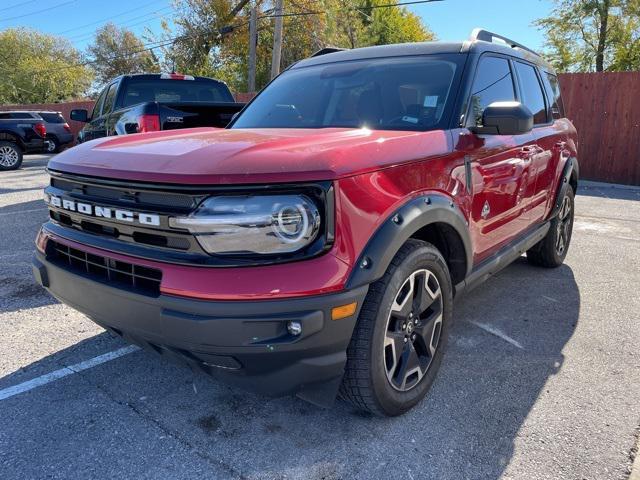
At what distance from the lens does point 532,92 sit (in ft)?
13.1

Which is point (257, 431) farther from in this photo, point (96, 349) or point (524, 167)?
point (524, 167)

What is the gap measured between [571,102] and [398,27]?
25556 mm

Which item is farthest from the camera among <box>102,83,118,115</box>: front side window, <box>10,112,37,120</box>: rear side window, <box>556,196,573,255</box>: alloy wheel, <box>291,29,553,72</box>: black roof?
<box>10,112,37,120</box>: rear side window

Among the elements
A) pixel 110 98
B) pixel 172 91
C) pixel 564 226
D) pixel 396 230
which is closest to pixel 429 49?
pixel 396 230

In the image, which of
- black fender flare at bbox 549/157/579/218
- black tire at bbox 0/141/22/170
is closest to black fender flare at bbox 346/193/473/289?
black fender flare at bbox 549/157/579/218

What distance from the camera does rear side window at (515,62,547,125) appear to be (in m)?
3.78

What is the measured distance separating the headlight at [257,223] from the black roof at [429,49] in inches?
70.2

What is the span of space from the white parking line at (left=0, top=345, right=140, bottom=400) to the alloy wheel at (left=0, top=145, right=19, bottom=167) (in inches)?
513

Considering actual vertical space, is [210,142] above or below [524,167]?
above

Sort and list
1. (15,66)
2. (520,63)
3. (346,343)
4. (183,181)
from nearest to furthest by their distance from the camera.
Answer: (183,181)
(346,343)
(520,63)
(15,66)

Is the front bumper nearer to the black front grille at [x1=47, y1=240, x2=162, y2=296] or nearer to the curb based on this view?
the black front grille at [x1=47, y1=240, x2=162, y2=296]

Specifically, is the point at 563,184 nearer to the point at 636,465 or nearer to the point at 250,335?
the point at 636,465

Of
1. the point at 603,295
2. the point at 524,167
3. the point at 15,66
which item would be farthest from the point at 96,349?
the point at 15,66

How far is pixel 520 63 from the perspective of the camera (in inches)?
149
